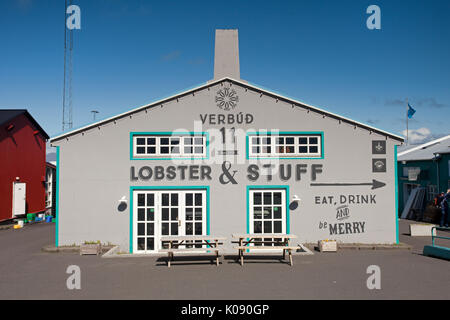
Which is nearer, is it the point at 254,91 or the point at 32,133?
the point at 254,91

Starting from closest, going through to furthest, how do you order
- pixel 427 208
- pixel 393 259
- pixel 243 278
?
1. pixel 243 278
2. pixel 393 259
3. pixel 427 208

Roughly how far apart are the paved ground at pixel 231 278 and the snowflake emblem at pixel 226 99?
208 inches

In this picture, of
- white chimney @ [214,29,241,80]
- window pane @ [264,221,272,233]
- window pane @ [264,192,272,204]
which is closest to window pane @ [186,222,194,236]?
window pane @ [264,221,272,233]

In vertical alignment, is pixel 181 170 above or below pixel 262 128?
below

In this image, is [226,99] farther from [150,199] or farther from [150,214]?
[150,214]

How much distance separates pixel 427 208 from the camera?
2002cm

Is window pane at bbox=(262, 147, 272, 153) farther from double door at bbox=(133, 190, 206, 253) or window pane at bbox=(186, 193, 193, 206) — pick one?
window pane at bbox=(186, 193, 193, 206)

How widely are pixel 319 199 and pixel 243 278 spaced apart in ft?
16.2

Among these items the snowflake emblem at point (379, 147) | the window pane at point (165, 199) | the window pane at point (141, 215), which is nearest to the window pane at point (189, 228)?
the window pane at point (165, 199)

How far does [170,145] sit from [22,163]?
14.0 metres

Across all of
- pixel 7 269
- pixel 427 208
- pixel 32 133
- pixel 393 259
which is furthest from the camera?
pixel 32 133

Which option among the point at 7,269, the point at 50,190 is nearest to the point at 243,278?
the point at 7,269

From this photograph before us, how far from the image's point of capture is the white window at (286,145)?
12.5 metres
